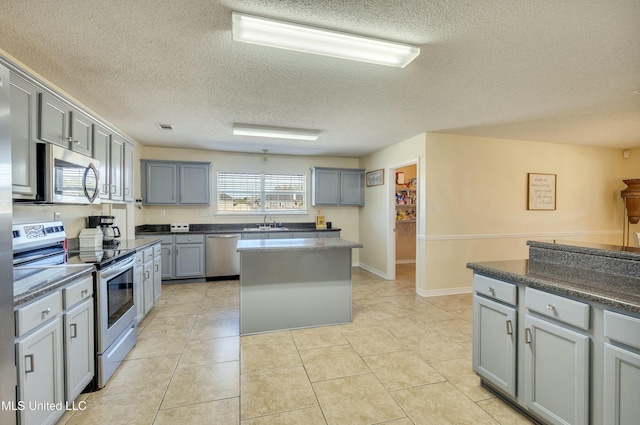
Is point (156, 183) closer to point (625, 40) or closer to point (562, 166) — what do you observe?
point (625, 40)

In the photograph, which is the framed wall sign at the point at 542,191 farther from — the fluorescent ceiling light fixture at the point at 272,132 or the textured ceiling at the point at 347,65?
the fluorescent ceiling light fixture at the point at 272,132

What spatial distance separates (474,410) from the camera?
184 centimetres

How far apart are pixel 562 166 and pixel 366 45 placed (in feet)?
16.0

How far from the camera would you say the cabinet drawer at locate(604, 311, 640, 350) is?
1.23 metres

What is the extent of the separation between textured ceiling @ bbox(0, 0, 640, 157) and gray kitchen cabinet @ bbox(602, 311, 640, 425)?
163cm

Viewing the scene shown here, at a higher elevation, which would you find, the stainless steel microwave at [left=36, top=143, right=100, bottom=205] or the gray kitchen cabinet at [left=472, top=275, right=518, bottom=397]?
the stainless steel microwave at [left=36, top=143, right=100, bottom=205]

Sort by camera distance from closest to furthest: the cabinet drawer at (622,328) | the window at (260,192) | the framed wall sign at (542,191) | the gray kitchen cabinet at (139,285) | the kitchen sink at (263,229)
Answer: the cabinet drawer at (622,328)
the gray kitchen cabinet at (139,285)
the framed wall sign at (542,191)
the kitchen sink at (263,229)
the window at (260,192)

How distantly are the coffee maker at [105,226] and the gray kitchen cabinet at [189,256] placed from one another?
4.33ft

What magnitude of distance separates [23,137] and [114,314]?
1388mm

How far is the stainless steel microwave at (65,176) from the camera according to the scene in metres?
2.02

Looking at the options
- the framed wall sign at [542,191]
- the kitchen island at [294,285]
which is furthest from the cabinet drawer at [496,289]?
the framed wall sign at [542,191]

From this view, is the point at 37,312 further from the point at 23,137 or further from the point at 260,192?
the point at 260,192

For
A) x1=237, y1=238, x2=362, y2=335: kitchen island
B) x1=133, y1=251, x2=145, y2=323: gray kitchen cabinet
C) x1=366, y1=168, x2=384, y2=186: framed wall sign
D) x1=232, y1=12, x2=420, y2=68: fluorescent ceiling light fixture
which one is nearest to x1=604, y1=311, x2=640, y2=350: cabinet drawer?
x1=232, y1=12, x2=420, y2=68: fluorescent ceiling light fixture

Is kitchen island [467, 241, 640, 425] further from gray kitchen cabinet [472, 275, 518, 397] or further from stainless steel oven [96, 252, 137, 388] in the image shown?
stainless steel oven [96, 252, 137, 388]
